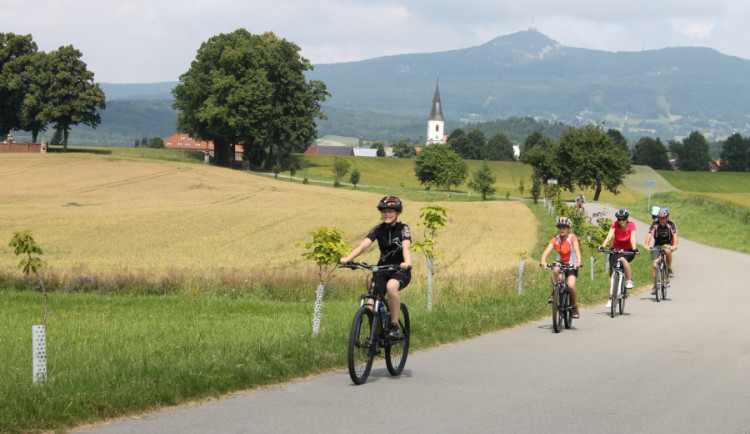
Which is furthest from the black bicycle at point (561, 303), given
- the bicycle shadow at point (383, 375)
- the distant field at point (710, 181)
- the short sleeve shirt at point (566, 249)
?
the distant field at point (710, 181)

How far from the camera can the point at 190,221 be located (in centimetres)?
4850

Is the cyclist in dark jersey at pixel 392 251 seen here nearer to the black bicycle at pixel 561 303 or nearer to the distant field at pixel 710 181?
the black bicycle at pixel 561 303

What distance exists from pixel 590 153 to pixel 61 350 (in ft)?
313

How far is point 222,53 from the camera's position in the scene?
326 feet

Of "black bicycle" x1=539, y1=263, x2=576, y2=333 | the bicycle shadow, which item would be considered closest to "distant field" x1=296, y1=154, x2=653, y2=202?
"black bicycle" x1=539, y1=263, x2=576, y2=333

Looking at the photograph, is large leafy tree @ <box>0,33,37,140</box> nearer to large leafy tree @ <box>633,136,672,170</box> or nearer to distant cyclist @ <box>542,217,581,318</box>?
distant cyclist @ <box>542,217,581,318</box>

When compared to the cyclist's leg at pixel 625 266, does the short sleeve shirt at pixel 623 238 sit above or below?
above

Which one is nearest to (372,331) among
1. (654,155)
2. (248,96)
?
(248,96)

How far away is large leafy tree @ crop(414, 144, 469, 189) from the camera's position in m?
107

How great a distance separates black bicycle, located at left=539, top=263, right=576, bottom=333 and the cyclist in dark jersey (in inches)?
191

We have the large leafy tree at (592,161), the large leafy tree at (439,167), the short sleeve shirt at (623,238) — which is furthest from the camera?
the large leafy tree at (439,167)

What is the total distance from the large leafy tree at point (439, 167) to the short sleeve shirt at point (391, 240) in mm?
95309

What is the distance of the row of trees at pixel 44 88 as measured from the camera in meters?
96.1

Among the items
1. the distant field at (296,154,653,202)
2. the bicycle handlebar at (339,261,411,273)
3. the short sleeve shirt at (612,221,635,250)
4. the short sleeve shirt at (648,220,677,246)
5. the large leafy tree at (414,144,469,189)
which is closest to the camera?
the bicycle handlebar at (339,261,411,273)
